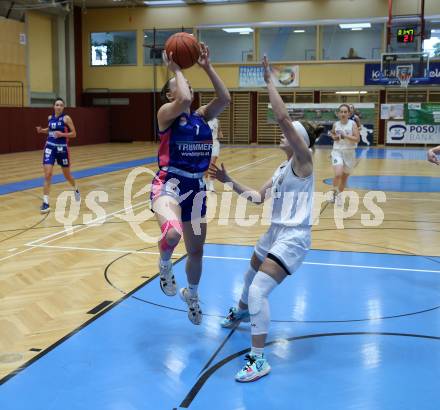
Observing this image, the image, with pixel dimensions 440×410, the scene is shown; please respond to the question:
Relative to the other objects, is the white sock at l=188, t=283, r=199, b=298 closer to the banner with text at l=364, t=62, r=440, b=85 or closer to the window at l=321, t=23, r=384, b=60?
the banner with text at l=364, t=62, r=440, b=85

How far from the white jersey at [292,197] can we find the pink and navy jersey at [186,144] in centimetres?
58

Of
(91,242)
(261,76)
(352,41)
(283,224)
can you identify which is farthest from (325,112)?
(283,224)

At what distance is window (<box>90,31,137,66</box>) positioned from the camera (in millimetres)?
30531

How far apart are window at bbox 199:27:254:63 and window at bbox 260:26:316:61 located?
72cm

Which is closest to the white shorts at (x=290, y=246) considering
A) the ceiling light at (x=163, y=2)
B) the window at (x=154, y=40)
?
the window at (x=154, y=40)

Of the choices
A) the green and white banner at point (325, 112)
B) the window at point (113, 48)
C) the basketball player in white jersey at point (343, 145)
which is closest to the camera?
the basketball player in white jersey at point (343, 145)

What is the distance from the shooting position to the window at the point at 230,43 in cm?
2897

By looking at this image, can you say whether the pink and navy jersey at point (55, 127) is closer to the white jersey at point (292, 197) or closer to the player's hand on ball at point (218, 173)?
the player's hand on ball at point (218, 173)

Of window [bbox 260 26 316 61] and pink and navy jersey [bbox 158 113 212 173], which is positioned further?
window [bbox 260 26 316 61]

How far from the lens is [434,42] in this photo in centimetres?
2597

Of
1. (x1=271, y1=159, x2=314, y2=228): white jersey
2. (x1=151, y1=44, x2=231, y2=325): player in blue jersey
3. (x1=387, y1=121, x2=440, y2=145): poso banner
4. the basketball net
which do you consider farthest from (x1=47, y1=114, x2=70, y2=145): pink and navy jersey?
(x1=387, y1=121, x2=440, y2=145): poso banner

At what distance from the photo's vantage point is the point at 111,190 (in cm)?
1242

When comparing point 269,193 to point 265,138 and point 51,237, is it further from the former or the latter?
point 265,138

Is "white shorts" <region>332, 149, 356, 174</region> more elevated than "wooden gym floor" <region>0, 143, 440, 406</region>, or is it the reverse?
"white shorts" <region>332, 149, 356, 174</region>
